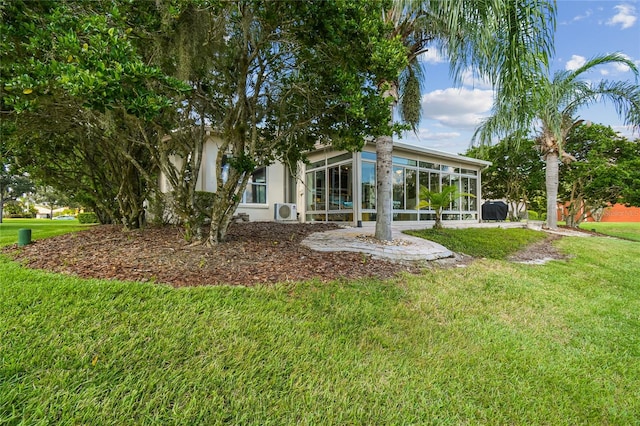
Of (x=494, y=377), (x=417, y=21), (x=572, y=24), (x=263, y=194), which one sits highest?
(x=572, y=24)

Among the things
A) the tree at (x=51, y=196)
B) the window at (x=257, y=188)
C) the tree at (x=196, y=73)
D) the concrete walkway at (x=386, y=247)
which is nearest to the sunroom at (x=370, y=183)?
the window at (x=257, y=188)

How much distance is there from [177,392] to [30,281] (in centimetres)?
293

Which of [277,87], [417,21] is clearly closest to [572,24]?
[417,21]

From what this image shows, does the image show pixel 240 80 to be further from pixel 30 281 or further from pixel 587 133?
pixel 587 133

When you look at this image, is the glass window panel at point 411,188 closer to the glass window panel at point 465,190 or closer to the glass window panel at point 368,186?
the glass window panel at point 368,186

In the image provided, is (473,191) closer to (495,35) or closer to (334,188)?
(334,188)

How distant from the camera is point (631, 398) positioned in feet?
8.54

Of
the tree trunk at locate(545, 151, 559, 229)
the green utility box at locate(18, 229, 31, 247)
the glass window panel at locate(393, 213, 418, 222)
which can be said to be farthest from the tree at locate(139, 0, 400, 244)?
the tree trunk at locate(545, 151, 559, 229)

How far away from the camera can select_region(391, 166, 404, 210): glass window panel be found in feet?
40.7

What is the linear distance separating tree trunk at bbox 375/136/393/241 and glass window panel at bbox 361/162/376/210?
433 centimetres

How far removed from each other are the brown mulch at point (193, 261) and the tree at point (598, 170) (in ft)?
45.9

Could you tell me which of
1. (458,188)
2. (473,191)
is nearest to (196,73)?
(458,188)

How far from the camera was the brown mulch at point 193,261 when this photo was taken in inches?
153

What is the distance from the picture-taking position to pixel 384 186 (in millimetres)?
6566
